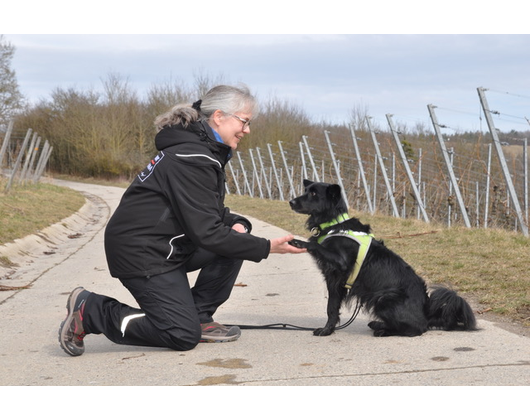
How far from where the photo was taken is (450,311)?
4234mm

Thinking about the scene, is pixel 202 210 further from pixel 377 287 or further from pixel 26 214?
pixel 26 214

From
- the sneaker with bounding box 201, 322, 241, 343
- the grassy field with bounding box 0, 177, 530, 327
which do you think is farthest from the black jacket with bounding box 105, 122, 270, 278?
the grassy field with bounding box 0, 177, 530, 327

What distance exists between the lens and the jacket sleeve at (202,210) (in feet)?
12.7

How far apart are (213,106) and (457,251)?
4.92 metres

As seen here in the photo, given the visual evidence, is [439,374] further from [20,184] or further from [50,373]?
[20,184]

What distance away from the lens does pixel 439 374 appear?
3.23 meters


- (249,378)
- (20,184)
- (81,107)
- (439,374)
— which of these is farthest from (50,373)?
(81,107)

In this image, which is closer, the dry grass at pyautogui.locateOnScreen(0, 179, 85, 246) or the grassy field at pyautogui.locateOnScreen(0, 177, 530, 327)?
the grassy field at pyautogui.locateOnScreen(0, 177, 530, 327)

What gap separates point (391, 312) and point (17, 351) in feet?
8.22

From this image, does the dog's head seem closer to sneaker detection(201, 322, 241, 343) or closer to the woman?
the woman

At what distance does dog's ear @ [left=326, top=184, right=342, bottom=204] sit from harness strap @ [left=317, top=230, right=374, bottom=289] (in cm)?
27

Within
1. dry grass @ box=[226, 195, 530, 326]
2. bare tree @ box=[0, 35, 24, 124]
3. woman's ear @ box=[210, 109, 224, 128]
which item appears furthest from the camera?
bare tree @ box=[0, 35, 24, 124]

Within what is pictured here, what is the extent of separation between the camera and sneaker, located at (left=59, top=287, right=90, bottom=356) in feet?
12.7

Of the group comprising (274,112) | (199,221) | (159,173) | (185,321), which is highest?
(274,112)
